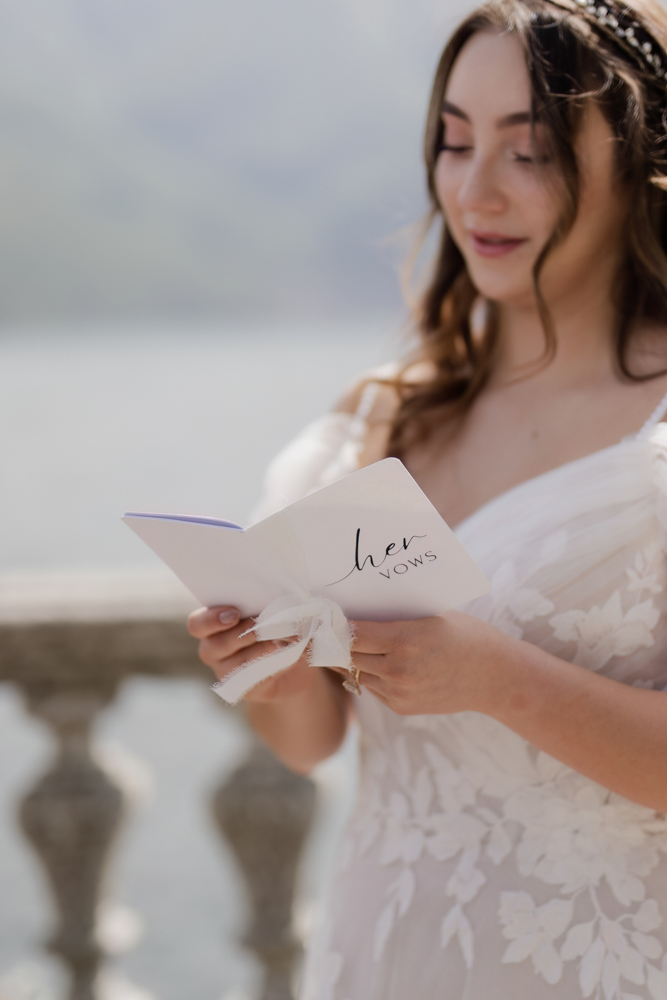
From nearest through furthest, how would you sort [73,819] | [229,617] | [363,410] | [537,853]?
[229,617] < [537,853] < [363,410] < [73,819]

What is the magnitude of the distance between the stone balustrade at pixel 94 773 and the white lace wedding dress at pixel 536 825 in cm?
55

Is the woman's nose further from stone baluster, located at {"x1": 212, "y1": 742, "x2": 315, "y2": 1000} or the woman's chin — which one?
stone baluster, located at {"x1": 212, "y1": 742, "x2": 315, "y2": 1000}

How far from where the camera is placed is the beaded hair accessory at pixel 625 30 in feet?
5.02

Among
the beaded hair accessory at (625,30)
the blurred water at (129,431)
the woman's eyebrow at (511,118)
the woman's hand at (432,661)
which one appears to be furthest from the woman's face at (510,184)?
the blurred water at (129,431)

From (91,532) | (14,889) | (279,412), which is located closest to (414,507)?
(14,889)

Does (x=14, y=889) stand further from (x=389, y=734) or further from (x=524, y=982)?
(x=524, y=982)

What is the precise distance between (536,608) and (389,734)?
0.38 m

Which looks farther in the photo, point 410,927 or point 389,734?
point 389,734

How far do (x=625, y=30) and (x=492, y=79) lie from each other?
24 centimetres

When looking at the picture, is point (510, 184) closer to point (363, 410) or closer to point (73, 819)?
point (363, 410)

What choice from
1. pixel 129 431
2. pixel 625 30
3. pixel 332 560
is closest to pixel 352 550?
pixel 332 560

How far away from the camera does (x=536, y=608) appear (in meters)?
1.40

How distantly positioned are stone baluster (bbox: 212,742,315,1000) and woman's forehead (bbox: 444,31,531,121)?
1416 millimetres

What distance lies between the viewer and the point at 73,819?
2.01 meters
